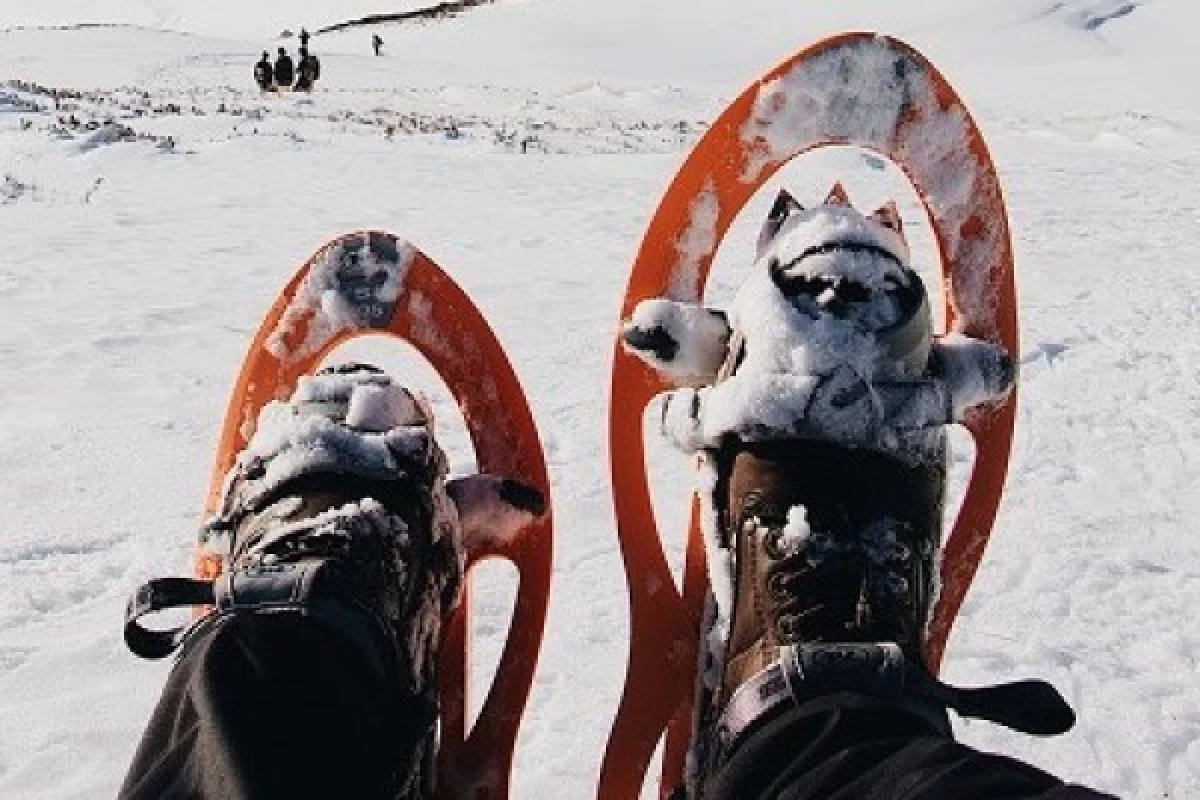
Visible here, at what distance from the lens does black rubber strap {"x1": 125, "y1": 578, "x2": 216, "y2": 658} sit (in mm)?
1350

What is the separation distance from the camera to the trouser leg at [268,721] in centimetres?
104

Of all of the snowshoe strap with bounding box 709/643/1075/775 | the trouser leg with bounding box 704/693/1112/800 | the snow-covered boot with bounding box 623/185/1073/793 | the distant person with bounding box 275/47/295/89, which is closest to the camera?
the trouser leg with bounding box 704/693/1112/800

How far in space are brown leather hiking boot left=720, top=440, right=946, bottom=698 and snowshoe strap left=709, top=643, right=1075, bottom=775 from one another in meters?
0.12

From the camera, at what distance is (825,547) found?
1479 millimetres

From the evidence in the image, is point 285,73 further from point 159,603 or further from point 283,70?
point 159,603

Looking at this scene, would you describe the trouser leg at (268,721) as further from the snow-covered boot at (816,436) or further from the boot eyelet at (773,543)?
the boot eyelet at (773,543)

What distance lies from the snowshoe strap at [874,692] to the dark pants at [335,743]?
26 mm

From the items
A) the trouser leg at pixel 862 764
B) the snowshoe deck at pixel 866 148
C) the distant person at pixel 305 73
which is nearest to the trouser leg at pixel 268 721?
the trouser leg at pixel 862 764

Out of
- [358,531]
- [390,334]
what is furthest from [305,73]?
[358,531]

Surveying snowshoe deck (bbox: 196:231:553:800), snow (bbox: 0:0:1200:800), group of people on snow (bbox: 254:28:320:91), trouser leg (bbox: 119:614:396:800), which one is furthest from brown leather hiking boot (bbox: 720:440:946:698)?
group of people on snow (bbox: 254:28:320:91)

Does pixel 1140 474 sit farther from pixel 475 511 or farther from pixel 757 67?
pixel 757 67

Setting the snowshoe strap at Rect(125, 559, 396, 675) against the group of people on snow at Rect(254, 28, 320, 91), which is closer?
the snowshoe strap at Rect(125, 559, 396, 675)

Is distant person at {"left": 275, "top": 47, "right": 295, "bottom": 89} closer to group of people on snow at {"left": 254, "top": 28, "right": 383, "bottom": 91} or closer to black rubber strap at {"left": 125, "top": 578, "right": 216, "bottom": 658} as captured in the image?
group of people on snow at {"left": 254, "top": 28, "right": 383, "bottom": 91}

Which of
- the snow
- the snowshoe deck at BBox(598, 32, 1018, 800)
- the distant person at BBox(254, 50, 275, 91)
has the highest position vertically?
the distant person at BBox(254, 50, 275, 91)
